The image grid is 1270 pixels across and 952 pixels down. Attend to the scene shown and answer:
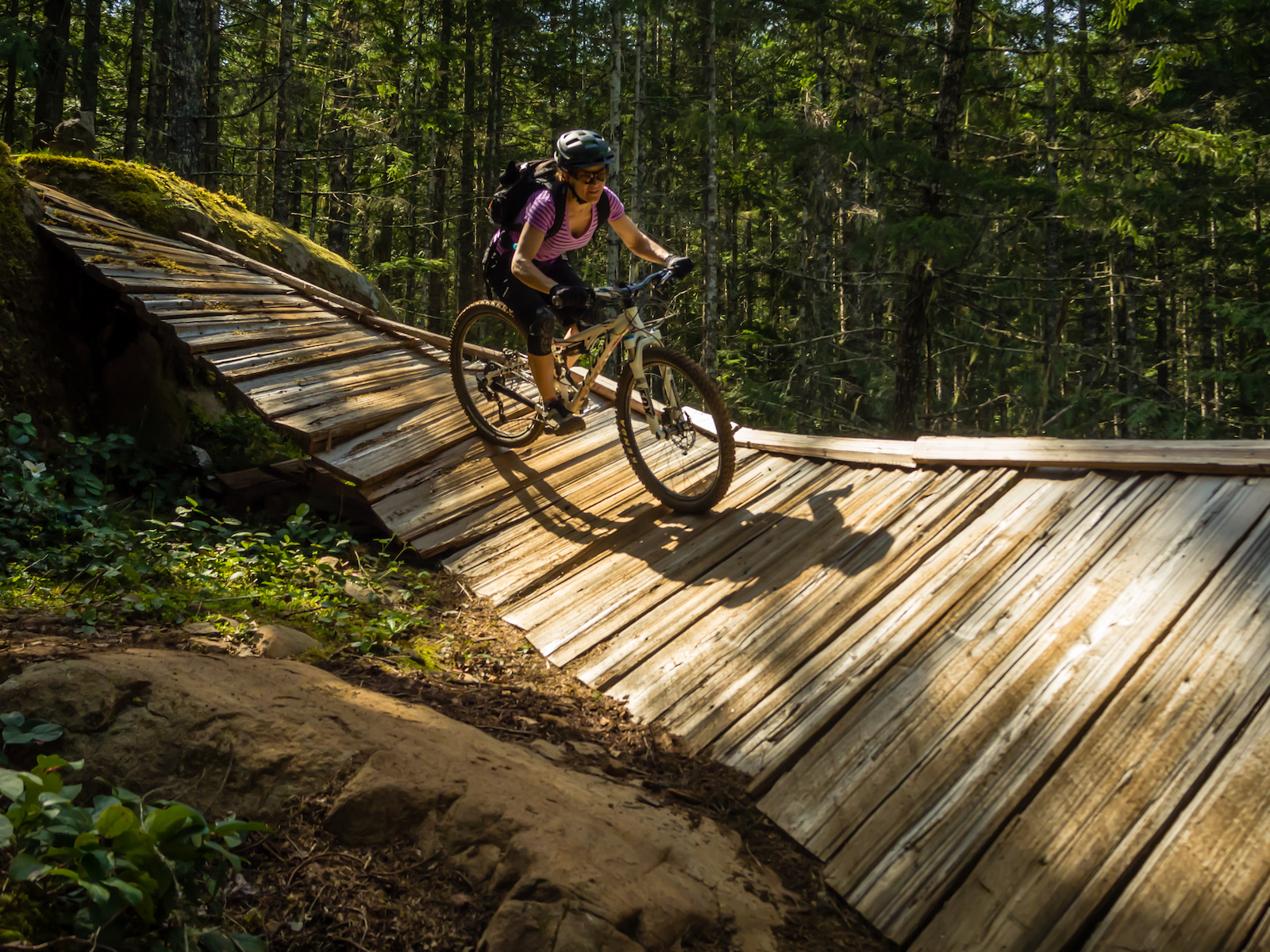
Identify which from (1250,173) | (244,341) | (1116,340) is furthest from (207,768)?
(1116,340)

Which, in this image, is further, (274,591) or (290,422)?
(290,422)

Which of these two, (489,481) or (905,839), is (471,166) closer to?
(489,481)

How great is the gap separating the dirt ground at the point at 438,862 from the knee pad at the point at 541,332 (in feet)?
5.49

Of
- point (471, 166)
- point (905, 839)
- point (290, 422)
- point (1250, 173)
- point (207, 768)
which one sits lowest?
point (905, 839)

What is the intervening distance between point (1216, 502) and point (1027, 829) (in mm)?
1677

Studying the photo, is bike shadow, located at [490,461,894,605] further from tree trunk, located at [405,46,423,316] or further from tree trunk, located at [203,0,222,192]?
tree trunk, located at [203,0,222,192]

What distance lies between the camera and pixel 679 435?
4805 millimetres

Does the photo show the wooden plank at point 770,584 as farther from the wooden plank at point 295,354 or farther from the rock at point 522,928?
the wooden plank at point 295,354

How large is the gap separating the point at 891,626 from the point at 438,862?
77.8 inches

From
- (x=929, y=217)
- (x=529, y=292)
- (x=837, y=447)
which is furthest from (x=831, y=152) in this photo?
(x=837, y=447)

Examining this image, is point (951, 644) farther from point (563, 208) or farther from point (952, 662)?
point (563, 208)

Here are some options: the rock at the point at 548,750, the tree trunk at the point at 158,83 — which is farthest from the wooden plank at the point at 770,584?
the tree trunk at the point at 158,83

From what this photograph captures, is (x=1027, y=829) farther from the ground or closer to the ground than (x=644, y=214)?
Result: closer to the ground

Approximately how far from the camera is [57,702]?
7.33ft
